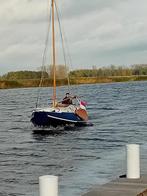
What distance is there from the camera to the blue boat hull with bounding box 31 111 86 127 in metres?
38.9

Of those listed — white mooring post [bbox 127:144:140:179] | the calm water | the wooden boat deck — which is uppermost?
white mooring post [bbox 127:144:140:179]

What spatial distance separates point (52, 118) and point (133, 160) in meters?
29.9

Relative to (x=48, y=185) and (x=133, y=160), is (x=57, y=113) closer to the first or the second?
(x=133, y=160)

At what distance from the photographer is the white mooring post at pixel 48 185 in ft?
21.2

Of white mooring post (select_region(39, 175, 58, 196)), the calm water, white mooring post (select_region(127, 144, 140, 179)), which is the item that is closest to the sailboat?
the calm water

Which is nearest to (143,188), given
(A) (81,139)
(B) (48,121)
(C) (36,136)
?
(A) (81,139)

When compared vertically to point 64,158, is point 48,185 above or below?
above

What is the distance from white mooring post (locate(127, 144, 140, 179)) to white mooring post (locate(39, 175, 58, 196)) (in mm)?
3098

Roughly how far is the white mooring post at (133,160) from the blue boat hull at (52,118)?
29.3 metres

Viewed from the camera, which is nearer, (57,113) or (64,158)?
(64,158)

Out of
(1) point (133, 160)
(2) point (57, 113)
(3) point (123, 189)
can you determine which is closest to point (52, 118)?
(2) point (57, 113)

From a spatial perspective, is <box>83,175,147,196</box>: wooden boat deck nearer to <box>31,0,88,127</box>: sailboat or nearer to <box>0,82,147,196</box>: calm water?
<box>0,82,147,196</box>: calm water

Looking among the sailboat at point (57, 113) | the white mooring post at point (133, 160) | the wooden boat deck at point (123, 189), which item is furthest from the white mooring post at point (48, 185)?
the sailboat at point (57, 113)

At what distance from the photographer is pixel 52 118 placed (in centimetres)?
3916
